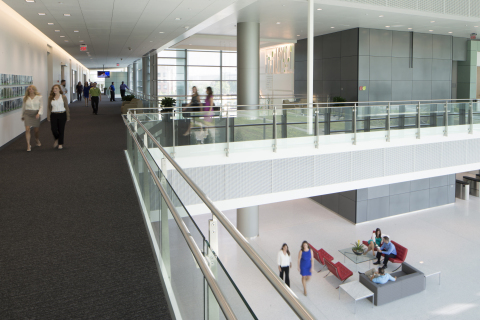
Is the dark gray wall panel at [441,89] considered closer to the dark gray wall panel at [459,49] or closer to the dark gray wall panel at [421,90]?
the dark gray wall panel at [421,90]

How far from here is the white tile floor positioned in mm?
11289

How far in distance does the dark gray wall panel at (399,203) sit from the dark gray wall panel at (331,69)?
645 centimetres

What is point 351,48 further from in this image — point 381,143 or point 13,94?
point 13,94

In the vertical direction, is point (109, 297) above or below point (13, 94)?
below

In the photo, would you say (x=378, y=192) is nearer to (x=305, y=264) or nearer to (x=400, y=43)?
(x=400, y=43)

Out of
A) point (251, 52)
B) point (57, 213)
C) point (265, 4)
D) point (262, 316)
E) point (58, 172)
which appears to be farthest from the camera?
point (251, 52)

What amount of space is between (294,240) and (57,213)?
40.9 ft

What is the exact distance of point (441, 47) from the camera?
2033cm

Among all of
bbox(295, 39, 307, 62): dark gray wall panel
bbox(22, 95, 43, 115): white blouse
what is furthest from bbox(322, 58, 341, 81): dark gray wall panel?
bbox(22, 95, 43, 115): white blouse

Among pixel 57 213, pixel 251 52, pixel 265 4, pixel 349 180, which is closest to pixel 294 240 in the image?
pixel 349 180

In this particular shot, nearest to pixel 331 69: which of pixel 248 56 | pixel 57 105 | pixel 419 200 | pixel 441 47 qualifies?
pixel 441 47

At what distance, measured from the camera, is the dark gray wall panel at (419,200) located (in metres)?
19.7

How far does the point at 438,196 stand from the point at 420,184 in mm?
1541

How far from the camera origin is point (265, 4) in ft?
41.7
